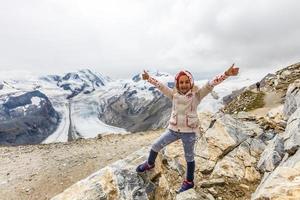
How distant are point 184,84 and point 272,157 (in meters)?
5.27

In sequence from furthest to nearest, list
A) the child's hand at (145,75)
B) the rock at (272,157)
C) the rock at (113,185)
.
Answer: the rock at (272,157) < the child's hand at (145,75) < the rock at (113,185)

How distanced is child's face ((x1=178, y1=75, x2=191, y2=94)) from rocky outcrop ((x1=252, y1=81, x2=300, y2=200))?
324cm

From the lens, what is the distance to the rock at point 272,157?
1366cm

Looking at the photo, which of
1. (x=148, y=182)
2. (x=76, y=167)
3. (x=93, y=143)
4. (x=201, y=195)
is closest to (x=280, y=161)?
(x=201, y=195)

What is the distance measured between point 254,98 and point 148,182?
143 feet

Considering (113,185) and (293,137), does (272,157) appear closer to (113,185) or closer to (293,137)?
(293,137)

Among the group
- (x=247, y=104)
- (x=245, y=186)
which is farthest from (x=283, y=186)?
(x=247, y=104)

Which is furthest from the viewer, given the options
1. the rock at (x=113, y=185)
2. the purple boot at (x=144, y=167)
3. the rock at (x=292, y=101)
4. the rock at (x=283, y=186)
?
the rock at (x=292, y=101)

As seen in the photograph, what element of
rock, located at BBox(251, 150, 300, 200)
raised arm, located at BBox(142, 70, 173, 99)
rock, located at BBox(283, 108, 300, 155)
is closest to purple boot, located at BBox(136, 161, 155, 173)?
raised arm, located at BBox(142, 70, 173, 99)

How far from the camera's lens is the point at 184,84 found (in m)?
10.9

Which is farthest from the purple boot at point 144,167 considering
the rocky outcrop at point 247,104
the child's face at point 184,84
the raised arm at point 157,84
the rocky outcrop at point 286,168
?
the rocky outcrop at point 247,104

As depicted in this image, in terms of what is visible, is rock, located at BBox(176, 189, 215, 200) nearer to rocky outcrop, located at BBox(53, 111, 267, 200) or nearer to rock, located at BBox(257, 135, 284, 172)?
rocky outcrop, located at BBox(53, 111, 267, 200)

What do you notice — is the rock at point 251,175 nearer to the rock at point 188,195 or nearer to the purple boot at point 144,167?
the rock at point 188,195

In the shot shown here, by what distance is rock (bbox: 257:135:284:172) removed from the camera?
1366cm
